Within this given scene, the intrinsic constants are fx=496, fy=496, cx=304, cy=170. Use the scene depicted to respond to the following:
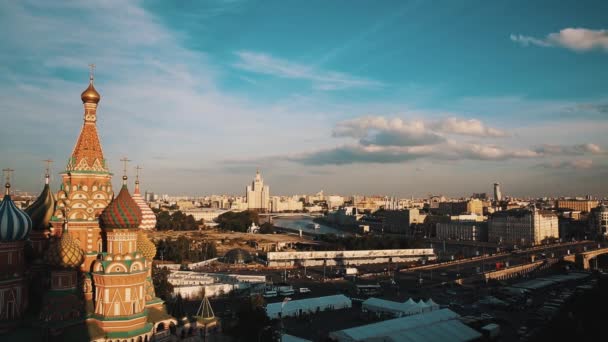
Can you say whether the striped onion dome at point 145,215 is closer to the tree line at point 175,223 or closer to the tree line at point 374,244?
the tree line at point 374,244

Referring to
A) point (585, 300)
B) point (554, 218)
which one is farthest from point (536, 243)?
point (585, 300)

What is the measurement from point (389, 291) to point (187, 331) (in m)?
19.4

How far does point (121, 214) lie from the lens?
15.0 m

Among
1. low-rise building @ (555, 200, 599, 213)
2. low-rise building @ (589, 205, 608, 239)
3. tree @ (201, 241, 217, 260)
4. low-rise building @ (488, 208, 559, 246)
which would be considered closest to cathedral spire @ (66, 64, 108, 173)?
tree @ (201, 241, 217, 260)

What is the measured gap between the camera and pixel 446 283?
118 ft

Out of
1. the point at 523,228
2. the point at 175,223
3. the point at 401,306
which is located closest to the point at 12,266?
the point at 401,306

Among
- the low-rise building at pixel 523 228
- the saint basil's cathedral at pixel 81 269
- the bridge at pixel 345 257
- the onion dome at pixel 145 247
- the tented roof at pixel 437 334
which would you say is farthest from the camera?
the low-rise building at pixel 523 228

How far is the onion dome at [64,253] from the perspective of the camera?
1502cm

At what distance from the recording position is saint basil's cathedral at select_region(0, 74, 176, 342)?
47.1 ft

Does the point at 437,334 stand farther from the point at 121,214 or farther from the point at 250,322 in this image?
the point at 121,214

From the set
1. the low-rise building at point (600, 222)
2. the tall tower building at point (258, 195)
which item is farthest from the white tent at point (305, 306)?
the tall tower building at point (258, 195)

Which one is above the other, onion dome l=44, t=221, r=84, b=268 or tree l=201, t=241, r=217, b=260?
onion dome l=44, t=221, r=84, b=268

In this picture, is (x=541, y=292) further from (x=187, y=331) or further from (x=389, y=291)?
(x=187, y=331)

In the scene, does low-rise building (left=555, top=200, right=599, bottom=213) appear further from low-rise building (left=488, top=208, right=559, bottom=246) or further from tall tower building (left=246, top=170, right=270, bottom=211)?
tall tower building (left=246, top=170, right=270, bottom=211)
